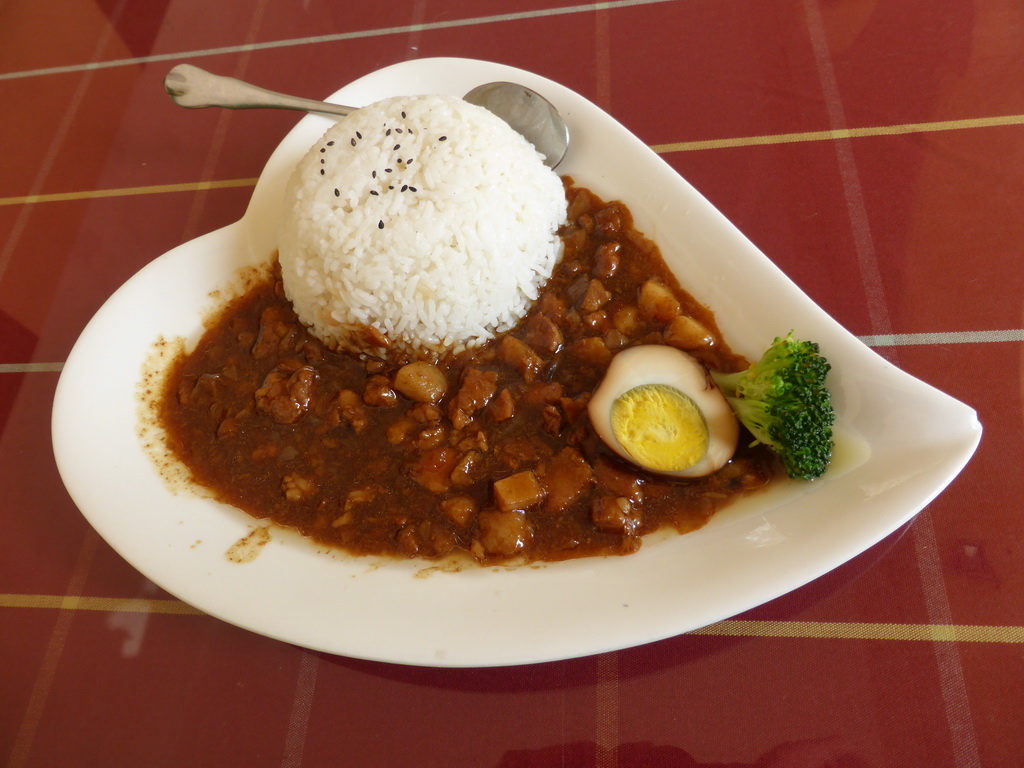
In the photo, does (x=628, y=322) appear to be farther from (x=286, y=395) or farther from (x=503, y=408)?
(x=286, y=395)

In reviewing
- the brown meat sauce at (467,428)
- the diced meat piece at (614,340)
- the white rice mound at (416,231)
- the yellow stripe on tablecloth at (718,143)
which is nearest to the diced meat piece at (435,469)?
the brown meat sauce at (467,428)

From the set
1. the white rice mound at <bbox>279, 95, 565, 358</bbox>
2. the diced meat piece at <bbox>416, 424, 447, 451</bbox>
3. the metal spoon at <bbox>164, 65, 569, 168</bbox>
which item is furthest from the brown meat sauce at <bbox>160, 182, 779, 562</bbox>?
the metal spoon at <bbox>164, 65, 569, 168</bbox>

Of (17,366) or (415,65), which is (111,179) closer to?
(17,366)

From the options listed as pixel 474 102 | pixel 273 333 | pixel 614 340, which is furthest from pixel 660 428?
pixel 474 102

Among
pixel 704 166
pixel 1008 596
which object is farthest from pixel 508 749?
pixel 704 166

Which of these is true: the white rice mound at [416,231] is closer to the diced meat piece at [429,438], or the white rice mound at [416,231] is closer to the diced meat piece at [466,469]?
the diced meat piece at [429,438]
